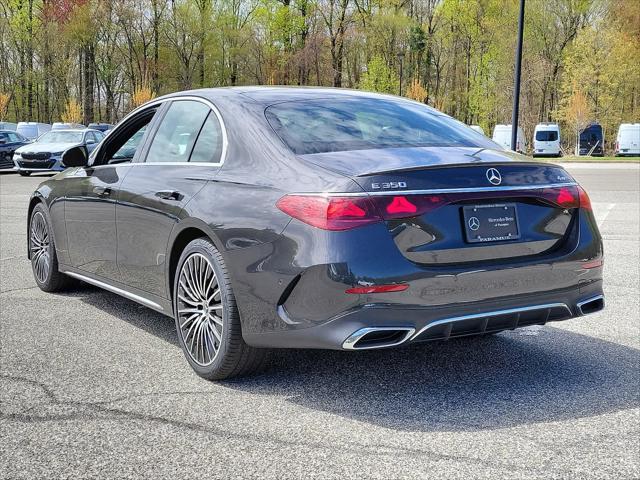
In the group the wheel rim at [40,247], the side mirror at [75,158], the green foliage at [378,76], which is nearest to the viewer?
the side mirror at [75,158]

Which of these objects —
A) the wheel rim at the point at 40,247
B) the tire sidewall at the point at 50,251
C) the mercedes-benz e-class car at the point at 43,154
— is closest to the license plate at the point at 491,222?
the tire sidewall at the point at 50,251

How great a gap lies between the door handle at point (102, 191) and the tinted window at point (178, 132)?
0.45 meters

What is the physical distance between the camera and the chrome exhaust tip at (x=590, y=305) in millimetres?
4273

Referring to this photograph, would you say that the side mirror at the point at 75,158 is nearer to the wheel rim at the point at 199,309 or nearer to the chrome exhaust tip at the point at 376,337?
the wheel rim at the point at 199,309

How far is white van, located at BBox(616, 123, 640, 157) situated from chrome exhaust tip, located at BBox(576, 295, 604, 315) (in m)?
53.3

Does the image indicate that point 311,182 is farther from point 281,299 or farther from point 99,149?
point 99,149

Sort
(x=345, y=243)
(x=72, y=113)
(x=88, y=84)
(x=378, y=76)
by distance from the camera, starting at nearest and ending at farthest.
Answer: (x=345, y=243) → (x=72, y=113) → (x=378, y=76) → (x=88, y=84)

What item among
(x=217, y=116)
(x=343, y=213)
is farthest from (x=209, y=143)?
(x=343, y=213)

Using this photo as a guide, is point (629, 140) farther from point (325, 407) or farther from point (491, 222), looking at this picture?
point (325, 407)

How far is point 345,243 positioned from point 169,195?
1435 mm

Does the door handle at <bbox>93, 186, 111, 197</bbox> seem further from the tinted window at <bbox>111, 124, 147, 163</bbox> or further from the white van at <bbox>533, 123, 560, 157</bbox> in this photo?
the white van at <bbox>533, 123, 560, 157</bbox>

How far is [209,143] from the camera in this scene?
4695mm

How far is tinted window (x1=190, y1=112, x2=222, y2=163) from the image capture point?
4.59m

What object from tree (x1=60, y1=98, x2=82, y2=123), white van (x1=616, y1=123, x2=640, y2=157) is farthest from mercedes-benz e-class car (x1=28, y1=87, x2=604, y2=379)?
tree (x1=60, y1=98, x2=82, y2=123)
